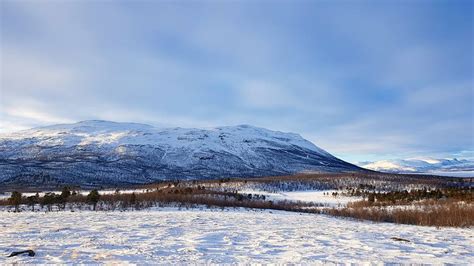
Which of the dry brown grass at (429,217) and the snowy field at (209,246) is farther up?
the dry brown grass at (429,217)

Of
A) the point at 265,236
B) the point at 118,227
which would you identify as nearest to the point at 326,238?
the point at 265,236

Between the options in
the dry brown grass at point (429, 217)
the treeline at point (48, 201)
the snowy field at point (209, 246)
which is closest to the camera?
the snowy field at point (209, 246)

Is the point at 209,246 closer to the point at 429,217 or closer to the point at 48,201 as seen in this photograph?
the point at 429,217

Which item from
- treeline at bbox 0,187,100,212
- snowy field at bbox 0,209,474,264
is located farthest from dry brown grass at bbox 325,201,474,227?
treeline at bbox 0,187,100,212

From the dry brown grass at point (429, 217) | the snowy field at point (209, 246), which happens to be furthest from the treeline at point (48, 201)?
the dry brown grass at point (429, 217)

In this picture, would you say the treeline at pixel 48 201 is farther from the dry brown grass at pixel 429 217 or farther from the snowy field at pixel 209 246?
the dry brown grass at pixel 429 217

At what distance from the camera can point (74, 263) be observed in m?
8.36

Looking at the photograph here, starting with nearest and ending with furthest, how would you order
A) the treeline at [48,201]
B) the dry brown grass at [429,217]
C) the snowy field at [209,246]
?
the snowy field at [209,246] → the dry brown grass at [429,217] → the treeline at [48,201]

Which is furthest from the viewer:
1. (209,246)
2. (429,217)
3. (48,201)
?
(48,201)

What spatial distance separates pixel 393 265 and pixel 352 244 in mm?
3229

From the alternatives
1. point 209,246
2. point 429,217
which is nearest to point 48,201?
point 209,246

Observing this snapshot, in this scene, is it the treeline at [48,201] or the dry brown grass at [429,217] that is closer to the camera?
the dry brown grass at [429,217]

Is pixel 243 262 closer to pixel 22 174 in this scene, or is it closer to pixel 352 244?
pixel 352 244

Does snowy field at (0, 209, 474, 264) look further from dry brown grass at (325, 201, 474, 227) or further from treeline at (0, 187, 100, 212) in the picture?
treeline at (0, 187, 100, 212)
